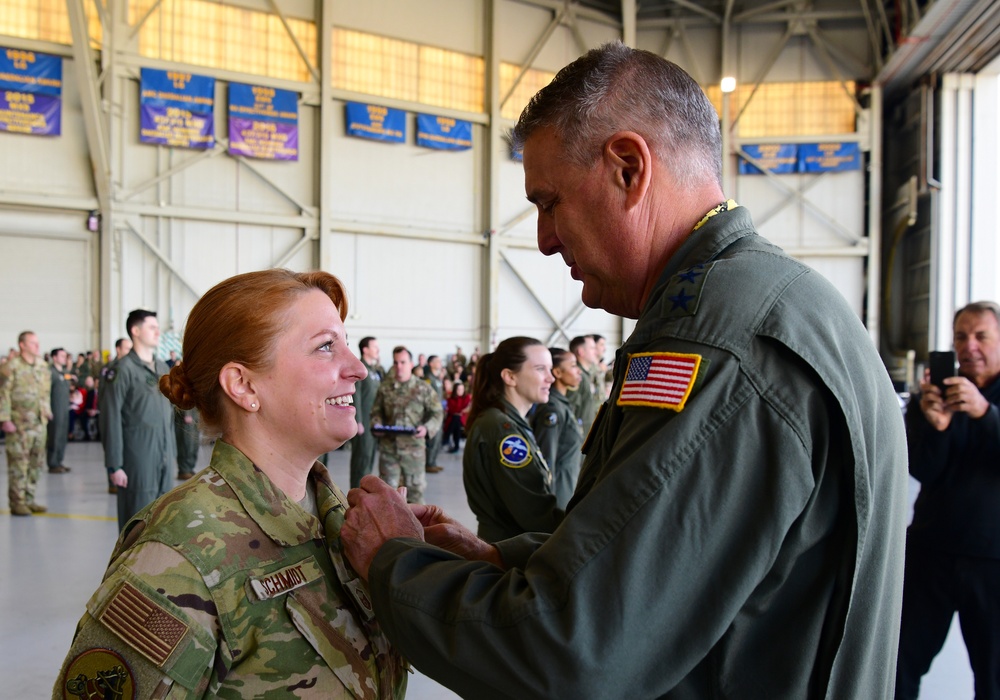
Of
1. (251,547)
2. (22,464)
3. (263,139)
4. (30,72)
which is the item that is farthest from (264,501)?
(30,72)

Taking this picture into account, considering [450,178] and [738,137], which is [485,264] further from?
[738,137]

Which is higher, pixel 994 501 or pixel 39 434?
pixel 994 501

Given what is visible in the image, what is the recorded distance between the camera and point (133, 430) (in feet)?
17.9

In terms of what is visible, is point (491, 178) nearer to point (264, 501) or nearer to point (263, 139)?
point (263, 139)

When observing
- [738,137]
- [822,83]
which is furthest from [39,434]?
[822,83]

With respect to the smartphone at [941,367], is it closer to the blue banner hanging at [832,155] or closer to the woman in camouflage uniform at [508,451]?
the woman in camouflage uniform at [508,451]

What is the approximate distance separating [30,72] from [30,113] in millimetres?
671

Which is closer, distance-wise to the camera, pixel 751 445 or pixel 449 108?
pixel 751 445

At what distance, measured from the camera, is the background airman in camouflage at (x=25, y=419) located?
732cm

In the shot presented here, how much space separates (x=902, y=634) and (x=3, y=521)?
7.27 meters

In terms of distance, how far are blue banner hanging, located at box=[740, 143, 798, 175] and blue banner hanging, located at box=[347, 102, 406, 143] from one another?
790cm

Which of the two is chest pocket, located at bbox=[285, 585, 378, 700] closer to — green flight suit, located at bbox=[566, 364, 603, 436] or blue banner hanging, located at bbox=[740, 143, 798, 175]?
green flight suit, located at bbox=[566, 364, 603, 436]

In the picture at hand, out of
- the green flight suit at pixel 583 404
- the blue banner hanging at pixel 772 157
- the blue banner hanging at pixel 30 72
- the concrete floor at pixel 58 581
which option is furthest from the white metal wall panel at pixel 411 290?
the green flight suit at pixel 583 404

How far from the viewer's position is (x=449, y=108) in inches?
626
